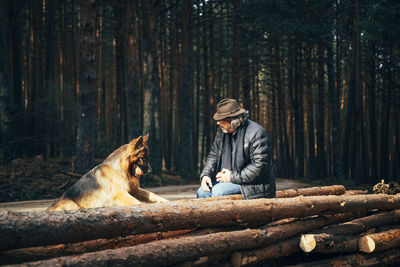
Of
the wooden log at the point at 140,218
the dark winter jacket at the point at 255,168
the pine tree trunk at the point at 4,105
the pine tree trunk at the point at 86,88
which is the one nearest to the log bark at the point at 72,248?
the wooden log at the point at 140,218

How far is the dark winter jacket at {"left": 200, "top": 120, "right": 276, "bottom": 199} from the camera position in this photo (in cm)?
525

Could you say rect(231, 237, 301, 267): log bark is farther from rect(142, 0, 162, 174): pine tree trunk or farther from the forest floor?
rect(142, 0, 162, 174): pine tree trunk

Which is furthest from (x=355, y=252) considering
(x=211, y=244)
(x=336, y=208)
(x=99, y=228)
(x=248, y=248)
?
(x=99, y=228)

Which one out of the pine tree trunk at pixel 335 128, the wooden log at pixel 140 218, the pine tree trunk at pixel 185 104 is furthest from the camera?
the pine tree trunk at pixel 335 128

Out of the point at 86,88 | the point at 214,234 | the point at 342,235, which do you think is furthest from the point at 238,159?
the point at 86,88

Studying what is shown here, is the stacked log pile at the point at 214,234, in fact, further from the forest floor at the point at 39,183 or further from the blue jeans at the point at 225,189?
the forest floor at the point at 39,183

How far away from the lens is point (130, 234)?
3799 mm

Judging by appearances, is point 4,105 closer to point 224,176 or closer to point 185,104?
point 185,104

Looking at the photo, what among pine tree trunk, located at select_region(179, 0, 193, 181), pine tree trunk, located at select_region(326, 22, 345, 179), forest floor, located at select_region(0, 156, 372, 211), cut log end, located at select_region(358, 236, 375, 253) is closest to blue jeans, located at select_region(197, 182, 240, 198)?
cut log end, located at select_region(358, 236, 375, 253)

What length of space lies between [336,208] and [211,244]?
86.6 inches

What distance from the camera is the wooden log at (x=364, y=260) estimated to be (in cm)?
503

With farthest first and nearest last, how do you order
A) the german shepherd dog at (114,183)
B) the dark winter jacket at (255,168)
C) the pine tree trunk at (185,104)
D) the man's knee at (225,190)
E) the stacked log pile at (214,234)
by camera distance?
the pine tree trunk at (185,104), the man's knee at (225,190), the dark winter jacket at (255,168), the german shepherd dog at (114,183), the stacked log pile at (214,234)

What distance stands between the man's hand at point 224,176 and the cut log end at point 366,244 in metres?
2.06

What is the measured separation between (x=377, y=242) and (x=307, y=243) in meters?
1.24
